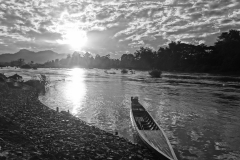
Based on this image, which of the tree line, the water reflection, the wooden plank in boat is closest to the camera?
the wooden plank in boat

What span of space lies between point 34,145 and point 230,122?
62.1ft

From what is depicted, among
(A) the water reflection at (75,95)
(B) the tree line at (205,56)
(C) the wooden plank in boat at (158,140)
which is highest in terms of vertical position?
(B) the tree line at (205,56)

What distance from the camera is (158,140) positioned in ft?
39.0

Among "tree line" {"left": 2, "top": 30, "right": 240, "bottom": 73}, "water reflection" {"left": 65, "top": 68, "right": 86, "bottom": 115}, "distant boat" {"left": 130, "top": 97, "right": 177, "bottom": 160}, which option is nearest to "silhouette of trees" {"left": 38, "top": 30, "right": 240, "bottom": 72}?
"tree line" {"left": 2, "top": 30, "right": 240, "bottom": 73}

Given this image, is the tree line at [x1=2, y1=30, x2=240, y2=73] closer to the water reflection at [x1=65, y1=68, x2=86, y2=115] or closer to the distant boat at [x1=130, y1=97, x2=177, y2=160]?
the water reflection at [x1=65, y1=68, x2=86, y2=115]

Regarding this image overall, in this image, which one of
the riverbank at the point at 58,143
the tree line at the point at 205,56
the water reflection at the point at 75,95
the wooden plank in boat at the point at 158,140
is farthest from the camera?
the tree line at the point at 205,56

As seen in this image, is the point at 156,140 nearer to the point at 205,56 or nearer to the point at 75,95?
the point at 75,95

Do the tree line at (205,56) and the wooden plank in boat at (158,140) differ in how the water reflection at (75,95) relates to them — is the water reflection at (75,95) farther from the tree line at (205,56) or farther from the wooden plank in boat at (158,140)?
the tree line at (205,56)

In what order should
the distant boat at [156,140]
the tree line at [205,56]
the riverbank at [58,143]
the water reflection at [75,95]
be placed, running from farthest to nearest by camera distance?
the tree line at [205,56]
the water reflection at [75,95]
the distant boat at [156,140]
the riverbank at [58,143]

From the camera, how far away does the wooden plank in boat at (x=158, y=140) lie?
411 inches

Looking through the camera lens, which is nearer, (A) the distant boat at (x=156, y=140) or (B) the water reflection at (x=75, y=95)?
(A) the distant boat at (x=156, y=140)

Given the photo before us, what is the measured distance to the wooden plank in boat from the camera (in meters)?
10.4

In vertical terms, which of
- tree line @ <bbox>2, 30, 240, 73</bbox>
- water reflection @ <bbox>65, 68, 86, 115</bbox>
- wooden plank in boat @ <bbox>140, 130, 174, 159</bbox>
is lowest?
water reflection @ <bbox>65, 68, 86, 115</bbox>

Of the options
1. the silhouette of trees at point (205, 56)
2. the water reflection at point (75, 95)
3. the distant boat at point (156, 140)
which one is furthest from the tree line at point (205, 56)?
the distant boat at point (156, 140)
